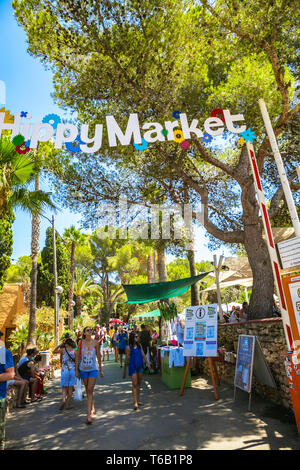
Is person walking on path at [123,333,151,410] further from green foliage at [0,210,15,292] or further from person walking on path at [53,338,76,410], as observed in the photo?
green foliage at [0,210,15,292]

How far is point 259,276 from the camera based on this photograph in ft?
26.0

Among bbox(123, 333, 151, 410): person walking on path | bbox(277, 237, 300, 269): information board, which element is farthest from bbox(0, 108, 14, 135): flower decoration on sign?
bbox(277, 237, 300, 269): information board

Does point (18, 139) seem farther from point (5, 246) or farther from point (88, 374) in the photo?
point (5, 246)

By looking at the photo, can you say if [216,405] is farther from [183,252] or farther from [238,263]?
[183,252]

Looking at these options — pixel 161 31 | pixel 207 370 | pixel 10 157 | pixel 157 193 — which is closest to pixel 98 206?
pixel 157 193

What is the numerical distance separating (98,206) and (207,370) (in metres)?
6.56

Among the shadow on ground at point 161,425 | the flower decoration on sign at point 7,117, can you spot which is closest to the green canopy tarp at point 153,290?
the shadow on ground at point 161,425

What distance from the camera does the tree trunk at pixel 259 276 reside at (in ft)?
25.2

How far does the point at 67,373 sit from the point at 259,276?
5096 millimetres

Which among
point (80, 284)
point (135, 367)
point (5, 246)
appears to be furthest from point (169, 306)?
point (80, 284)

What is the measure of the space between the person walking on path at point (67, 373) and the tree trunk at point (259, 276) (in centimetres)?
440

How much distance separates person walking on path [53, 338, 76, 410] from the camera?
6.91 metres

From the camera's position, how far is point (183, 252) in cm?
1582

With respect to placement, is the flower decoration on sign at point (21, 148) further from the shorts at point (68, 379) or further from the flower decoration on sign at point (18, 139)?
the shorts at point (68, 379)
